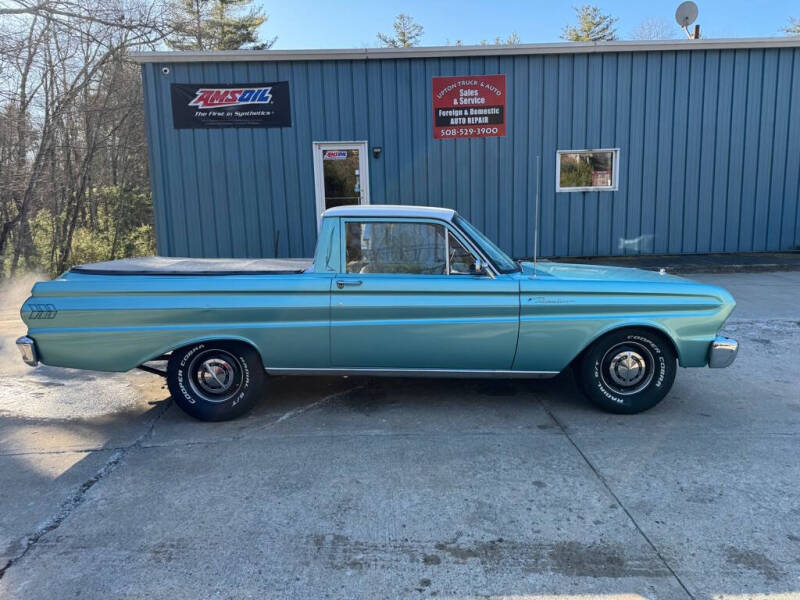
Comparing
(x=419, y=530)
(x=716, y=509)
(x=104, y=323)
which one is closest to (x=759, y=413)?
(x=716, y=509)

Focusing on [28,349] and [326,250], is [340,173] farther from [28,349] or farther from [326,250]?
[28,349]

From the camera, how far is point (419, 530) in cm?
287

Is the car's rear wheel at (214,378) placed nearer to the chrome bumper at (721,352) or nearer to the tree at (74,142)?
the chrome bumper at (721,352)

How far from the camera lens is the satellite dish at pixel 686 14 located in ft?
38.3

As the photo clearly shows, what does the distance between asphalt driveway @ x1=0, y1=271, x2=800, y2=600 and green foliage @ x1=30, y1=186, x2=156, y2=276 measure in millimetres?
14260

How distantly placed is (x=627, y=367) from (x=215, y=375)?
318 cm

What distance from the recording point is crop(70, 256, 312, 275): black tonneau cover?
434cm

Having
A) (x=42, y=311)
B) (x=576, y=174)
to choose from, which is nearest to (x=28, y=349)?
(x=42, y=311)

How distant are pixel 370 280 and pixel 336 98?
737 cm

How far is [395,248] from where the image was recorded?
4367 millimetres

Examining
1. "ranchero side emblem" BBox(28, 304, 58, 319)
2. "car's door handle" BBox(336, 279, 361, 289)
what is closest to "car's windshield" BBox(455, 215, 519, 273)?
"car's door handle" BBox(336, 279, 361, 289)

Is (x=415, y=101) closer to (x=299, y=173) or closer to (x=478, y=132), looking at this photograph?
(x=478, y=132)

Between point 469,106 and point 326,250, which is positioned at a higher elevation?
point 469,106

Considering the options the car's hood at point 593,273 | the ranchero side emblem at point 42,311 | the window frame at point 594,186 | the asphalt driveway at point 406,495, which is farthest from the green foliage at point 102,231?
the car's hood at point 593,273
